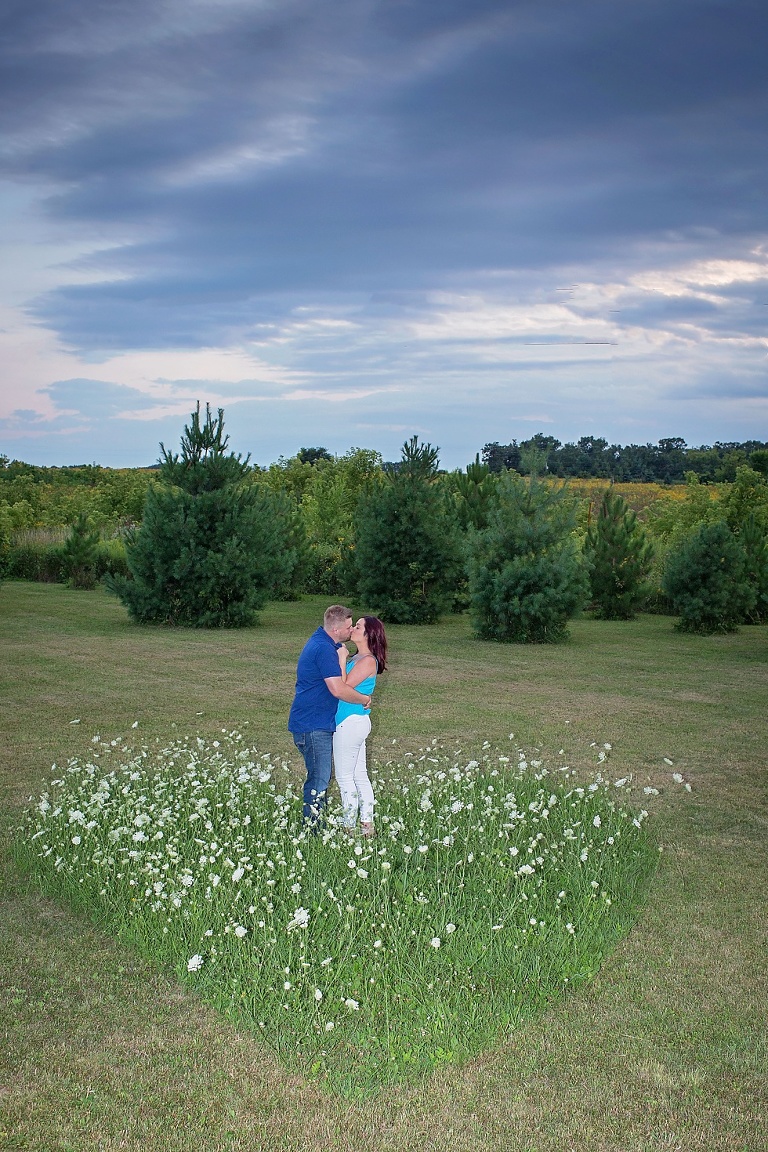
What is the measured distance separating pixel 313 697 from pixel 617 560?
19663mm

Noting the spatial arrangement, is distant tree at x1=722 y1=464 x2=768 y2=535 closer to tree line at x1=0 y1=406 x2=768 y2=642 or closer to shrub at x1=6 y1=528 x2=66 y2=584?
tree line at x1=0 y1=406 x2=768 y2=642

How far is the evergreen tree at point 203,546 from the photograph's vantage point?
2114cm

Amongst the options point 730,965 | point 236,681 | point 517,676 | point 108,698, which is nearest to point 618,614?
point 517,676

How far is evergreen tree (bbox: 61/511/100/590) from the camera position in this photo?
3053 centimetres

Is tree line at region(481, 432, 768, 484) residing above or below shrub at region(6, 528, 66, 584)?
above

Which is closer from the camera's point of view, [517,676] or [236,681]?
[236,681]

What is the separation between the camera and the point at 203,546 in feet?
69.8

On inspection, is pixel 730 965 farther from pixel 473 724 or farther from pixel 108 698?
pixel 108 698

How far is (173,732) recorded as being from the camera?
10.8 m

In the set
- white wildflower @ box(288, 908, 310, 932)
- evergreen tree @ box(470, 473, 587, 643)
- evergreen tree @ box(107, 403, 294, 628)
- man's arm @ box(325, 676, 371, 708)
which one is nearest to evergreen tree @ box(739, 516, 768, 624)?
evergreen tree @ box(470, 473, 587, 643)

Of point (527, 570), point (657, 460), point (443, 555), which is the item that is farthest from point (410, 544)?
point (657, 460)

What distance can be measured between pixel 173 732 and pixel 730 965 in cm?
705

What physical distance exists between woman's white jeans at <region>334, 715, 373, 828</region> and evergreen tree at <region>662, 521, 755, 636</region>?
55.0ft

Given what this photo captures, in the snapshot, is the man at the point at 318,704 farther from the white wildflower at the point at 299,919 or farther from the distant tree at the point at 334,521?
the distant tree at the point at 334,521
